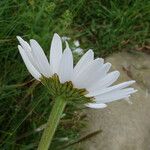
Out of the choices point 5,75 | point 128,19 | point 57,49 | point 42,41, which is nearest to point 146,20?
point 128,19

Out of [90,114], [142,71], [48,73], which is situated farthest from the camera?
[142,71]


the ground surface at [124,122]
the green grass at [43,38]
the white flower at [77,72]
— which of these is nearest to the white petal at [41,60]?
the white flower at [77,72]

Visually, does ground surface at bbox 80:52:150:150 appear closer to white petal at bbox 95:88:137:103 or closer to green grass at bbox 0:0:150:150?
green grass at bbox 0:0:150:150

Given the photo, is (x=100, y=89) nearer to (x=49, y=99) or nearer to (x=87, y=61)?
(x=87, y=61)

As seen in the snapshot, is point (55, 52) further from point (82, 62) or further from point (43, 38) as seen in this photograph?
point (43, 38)

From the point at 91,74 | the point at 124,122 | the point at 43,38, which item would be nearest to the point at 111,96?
the point at 91,74

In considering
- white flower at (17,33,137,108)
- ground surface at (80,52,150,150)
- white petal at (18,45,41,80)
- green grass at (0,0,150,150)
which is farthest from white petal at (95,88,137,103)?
ground surface at (80,52,150,150)

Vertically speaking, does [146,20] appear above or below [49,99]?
below
